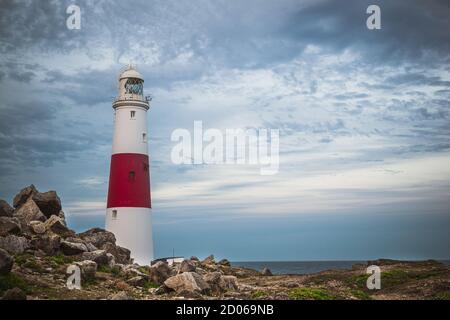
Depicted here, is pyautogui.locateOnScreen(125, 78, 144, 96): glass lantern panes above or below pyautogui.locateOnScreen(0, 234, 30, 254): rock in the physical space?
above

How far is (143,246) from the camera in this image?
4059 centimetres

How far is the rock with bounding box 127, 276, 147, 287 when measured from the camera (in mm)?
25016

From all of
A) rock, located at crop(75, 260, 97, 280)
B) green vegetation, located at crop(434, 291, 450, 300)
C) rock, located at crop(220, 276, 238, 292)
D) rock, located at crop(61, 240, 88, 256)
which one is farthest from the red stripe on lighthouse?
green vegetation, located at crop(434, 291, 450, 300)

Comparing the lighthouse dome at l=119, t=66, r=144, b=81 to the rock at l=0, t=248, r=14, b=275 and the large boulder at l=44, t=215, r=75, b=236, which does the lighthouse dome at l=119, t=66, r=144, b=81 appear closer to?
the large boulder at l=44, t=215, r=75, b=236

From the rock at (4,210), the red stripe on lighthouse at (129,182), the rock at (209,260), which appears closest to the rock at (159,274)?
the rock at (4,210)

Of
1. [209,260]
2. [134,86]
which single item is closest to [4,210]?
[134,86]

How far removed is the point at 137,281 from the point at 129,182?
15942mm

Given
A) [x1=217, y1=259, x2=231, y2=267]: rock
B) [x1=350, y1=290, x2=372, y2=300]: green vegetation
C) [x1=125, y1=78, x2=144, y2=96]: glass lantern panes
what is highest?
[x1=125, y1=78, x2=144, y2=96]: glass lantern panes

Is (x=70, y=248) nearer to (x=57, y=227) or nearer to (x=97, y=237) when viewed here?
(x=57, y=227)

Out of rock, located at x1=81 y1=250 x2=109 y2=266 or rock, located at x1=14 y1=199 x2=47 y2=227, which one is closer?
rock, located at x1=81 y1=250 x2=109 y2=266

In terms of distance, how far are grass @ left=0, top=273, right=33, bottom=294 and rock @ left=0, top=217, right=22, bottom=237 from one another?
20.9 ft

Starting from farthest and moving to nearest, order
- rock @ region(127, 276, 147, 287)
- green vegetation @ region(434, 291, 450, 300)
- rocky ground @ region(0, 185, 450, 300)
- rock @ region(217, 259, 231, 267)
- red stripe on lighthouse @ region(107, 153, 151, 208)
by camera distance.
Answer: rock @ region(217, 259, 231, 267) → red stripe on lighthouse @ region(107, 153, 151, 208) → rock @ region(127, 276, 147, 287) → green vegetation @ region(434, 291, 450, 300) → rocky ground @ region(0, 185, 450, 300)

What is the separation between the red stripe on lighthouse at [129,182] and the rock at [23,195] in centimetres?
695
